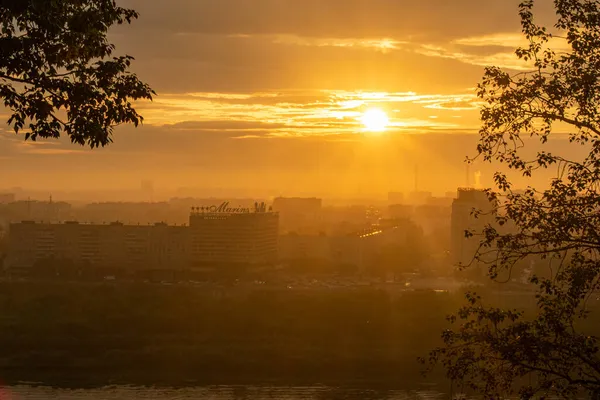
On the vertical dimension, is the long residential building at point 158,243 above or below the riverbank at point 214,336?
above

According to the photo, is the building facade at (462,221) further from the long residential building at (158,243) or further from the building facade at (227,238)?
the building facade at (227,238)

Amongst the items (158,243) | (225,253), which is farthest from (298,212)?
(225,253)

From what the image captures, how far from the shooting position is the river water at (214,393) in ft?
45.2

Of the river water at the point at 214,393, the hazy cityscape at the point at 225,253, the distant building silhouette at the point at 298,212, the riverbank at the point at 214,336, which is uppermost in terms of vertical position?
the distant building silhouette at the point at 298,212

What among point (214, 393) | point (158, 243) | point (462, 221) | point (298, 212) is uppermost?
point (298, 212)

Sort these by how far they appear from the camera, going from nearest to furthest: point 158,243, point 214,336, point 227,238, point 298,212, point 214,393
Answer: point 214,393
point 214,336
point 227,238
point 158,243
point 298,212

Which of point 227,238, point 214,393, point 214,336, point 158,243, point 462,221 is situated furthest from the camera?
point 462,221

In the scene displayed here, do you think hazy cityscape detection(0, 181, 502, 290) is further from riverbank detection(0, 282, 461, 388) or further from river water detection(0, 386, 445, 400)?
river water detection(0, 386, 445, 400)

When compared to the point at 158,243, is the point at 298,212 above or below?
above

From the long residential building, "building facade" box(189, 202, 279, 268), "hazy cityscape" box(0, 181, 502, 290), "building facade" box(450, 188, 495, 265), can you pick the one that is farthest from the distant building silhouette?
"building facade" box(189, 202, 279, 268)

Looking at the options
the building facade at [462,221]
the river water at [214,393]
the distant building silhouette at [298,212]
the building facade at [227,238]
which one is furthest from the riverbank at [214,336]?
the distant building silhouette at [298,212]

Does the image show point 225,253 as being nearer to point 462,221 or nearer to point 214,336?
point 462,221

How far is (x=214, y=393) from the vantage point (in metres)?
14.3

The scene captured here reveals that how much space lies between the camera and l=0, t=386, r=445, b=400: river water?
13.8 metres
